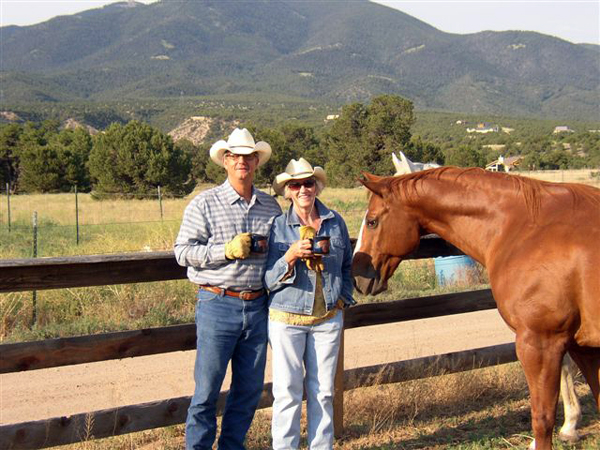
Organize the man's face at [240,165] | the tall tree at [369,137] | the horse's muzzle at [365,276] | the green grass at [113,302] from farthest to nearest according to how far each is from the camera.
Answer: the tall tree at [369,137], the green grass at [113,302], the horse's muzzle at [365,276], the man's face at [240,165]

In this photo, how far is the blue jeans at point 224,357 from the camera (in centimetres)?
372

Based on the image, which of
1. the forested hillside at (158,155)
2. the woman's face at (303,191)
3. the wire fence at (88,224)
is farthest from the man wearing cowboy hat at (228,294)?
the forested hillside at (158,155)

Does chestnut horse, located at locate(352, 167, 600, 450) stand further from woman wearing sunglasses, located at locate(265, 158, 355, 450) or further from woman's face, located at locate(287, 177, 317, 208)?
woman's face, located at locate(287, 177, 317, 208)

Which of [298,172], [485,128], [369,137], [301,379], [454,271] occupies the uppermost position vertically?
[485,128]

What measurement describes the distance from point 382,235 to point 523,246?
871 mm

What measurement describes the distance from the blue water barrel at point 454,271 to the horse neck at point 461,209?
5.63 meters

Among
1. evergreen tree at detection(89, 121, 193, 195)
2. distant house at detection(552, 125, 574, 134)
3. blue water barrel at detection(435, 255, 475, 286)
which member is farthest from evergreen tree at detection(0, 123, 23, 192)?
distant house at detection(552, 125, 574, 134)

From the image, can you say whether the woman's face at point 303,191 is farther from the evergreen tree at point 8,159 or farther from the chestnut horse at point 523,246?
the evergreen tree at point 8,159

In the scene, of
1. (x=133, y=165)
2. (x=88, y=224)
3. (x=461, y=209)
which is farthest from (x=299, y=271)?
(x=133, y=165)

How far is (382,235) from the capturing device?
4.21m

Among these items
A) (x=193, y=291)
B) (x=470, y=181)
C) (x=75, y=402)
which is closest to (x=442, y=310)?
(x=470, y=181)

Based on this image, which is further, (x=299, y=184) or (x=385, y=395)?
(x=385, y=395)

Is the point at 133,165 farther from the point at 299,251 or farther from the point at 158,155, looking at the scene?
the point at 299,251

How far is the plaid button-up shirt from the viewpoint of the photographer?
12.1 ft
